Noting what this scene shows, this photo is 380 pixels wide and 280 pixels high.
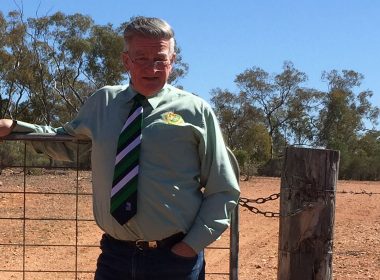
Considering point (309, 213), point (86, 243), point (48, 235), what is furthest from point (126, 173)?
point (48, 235)

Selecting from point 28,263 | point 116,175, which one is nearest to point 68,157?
point 116,175

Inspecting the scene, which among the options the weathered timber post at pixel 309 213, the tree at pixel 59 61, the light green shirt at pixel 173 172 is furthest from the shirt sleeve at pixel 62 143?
the tree at pixel 59 61

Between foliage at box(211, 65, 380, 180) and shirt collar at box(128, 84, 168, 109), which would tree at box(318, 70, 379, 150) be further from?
shirt collar at box(128, 84, 168, 109)

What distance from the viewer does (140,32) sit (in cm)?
283

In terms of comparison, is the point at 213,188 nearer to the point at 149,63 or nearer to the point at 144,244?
the point at 144,244

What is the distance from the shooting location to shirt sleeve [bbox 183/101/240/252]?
112 inches

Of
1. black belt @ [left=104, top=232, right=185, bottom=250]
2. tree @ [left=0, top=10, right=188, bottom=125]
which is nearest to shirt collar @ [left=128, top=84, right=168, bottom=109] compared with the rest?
black belt @ [left=104, top=232, right=185, bottom=250]

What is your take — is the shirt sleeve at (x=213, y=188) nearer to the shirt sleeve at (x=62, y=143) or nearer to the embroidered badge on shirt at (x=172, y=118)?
the embroidered badge on shirt at (x=172, y=118)

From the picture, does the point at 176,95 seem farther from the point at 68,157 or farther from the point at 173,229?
the point at 68,157

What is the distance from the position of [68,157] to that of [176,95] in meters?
0.82

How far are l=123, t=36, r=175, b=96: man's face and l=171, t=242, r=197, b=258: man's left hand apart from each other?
687 millimetres

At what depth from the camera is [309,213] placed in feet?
11.8

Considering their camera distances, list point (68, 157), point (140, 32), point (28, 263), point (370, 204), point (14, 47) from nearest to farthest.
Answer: point (140, 32) → point (68, 157) → point (28, 263) → point (370, 204) → point (14, 47)

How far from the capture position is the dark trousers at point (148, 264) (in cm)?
287
